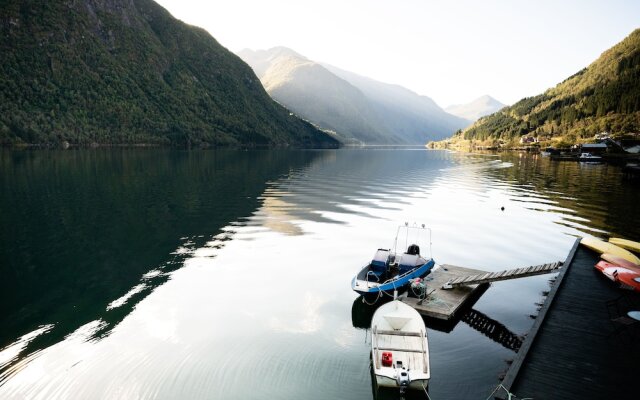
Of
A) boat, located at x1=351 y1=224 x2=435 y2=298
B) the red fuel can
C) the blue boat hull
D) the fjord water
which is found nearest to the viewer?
the red fuel can

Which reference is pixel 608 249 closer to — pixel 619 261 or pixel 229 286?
pixel 619 261

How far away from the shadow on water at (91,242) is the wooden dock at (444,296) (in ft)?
64.8

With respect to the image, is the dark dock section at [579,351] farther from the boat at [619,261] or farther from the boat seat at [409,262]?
the boat seat at [409,262]

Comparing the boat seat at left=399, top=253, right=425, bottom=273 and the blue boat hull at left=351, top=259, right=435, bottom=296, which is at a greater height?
the boat seat at left=399, top=253, right=425, bottom=273

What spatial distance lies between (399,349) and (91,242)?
35.9m

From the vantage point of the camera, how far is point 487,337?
79.5 ft

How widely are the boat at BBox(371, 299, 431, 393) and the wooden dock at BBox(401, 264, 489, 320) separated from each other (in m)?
5.07

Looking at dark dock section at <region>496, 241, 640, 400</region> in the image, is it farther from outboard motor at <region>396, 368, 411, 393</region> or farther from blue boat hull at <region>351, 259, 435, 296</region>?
blue boat hull at <region>351, 259, 435, 296</region>

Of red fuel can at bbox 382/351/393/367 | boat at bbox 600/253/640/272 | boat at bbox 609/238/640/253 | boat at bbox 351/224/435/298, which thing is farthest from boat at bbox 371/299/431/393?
boat at bbox 609/238/640/253

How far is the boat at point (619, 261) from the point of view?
29.5 metres

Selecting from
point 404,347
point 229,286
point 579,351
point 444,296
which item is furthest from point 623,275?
point 229,286

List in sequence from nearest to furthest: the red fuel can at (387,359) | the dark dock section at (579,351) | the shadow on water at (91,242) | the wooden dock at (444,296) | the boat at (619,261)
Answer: the dark dock section at (579,351)
the red fuel can at (387,359)
the shadow on water at (91,242)
the wooden dock at (444,296)
the boat at (619,261)

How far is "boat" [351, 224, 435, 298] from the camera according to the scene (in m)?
27.4

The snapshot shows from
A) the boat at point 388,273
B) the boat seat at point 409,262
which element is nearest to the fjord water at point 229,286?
the boat at point 388,273
